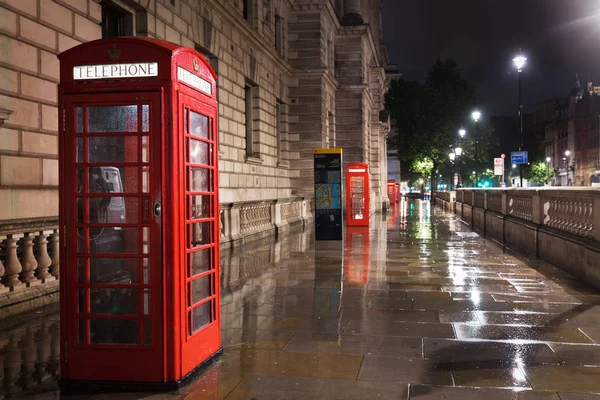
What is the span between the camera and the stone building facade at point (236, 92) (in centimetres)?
835

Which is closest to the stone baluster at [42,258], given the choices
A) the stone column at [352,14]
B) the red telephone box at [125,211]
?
the red telephone box at [125,211]

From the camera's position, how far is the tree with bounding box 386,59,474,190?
57375 millimetres

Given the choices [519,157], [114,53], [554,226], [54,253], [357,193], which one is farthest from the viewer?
[519,157]

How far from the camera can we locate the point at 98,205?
14.6ft

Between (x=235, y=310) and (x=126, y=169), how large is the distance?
3.38 m

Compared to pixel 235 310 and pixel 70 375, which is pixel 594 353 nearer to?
pixel 235 310

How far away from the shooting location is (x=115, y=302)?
447cm

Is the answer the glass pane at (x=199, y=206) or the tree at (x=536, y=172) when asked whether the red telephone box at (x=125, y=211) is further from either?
the tree at (x=536, y=172)

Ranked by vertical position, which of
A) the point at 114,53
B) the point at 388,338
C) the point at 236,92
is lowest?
the point at 388,338

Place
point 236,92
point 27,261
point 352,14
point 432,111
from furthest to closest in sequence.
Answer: point 432,111 < point 352,14 < point 236,92 < point 27,261

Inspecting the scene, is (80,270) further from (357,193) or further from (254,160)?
(357,193)

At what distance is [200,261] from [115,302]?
0.77 m

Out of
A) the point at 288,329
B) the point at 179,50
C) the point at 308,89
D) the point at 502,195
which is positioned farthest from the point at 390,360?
the point at 308,89

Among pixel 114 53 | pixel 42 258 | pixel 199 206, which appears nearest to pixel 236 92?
pixel 42 258
